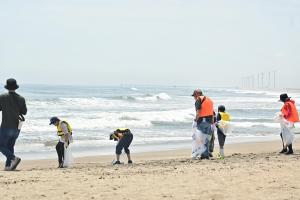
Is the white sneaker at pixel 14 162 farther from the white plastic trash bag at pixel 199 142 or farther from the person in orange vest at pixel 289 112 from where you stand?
the person in orange vest at pixel 289 112

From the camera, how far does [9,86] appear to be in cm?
898

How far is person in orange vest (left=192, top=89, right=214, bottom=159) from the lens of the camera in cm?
1048

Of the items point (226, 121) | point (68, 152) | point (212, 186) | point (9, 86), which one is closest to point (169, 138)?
point (226, 121)

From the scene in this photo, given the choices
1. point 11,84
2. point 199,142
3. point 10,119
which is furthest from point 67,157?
point 199,142

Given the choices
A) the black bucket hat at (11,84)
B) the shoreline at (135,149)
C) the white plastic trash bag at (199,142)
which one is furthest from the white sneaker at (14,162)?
the shoreline at (135,149)

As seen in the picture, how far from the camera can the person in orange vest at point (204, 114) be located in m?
10.5

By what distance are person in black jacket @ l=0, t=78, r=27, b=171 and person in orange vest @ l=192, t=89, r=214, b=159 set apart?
3.48 metres

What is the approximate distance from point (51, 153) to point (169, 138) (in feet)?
18.4

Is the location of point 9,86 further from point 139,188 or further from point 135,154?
point 135,154

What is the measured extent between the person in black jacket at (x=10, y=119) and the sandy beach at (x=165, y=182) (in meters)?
0.70

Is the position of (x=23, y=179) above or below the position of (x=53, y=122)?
below

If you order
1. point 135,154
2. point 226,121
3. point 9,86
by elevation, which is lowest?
point 135,154

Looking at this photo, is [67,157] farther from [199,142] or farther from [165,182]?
[165,182]

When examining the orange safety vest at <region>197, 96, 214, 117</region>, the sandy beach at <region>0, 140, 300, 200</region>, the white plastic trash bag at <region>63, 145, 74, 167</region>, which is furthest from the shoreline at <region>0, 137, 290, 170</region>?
the sandy beach at <region>0, 140, 300, 200</region>
